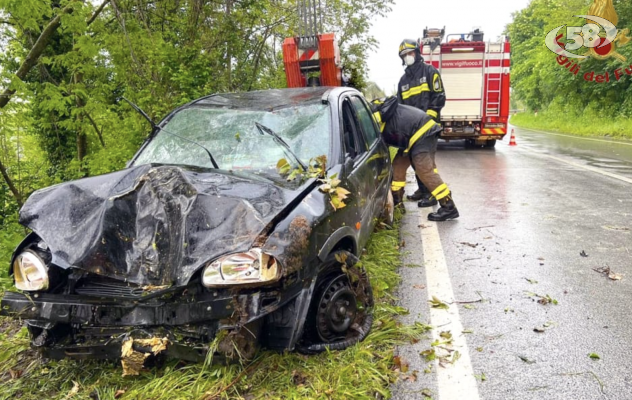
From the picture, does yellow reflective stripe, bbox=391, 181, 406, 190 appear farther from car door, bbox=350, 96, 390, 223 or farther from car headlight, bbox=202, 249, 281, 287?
car headlight, bbox=202, 249, 281, 287

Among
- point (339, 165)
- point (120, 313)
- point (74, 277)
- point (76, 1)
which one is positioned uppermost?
point (76, 1)

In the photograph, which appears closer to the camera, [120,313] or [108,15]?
[120,313]

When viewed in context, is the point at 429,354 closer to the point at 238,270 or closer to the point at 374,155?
the point at 238,270

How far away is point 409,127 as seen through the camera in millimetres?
5480

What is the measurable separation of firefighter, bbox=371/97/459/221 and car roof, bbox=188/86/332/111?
1373 mm

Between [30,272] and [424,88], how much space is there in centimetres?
597

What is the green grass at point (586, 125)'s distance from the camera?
18.1 metres

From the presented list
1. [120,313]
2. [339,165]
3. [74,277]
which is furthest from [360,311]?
[74,277]

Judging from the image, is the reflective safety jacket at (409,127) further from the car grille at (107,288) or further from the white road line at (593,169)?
the white road line at (593,169)

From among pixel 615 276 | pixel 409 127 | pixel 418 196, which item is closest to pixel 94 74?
pixel 409 127

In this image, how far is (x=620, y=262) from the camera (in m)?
4.17

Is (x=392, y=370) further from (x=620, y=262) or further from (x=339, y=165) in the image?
(x=620, y=262)

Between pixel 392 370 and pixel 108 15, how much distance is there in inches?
308

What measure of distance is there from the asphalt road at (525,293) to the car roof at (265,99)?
1.78m
